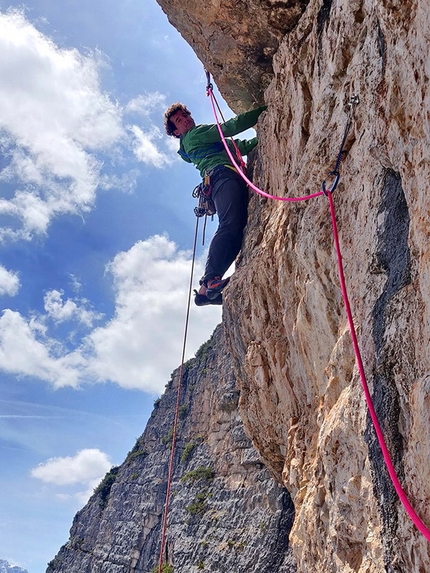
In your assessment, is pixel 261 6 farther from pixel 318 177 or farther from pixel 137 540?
pixel 137 540

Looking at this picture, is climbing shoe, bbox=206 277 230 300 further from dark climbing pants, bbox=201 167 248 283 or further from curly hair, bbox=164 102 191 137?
curly hair, bbox=164 102 191 137

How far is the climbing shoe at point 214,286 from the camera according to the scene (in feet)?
23.5

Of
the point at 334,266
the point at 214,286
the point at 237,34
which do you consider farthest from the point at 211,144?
the point at 334,266

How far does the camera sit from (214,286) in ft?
23.6

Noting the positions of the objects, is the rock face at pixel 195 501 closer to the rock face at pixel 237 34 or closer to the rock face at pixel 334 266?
the rock face at pixel 334 266

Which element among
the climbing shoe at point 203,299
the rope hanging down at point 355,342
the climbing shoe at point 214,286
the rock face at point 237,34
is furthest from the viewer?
the climbing shoe at point 203,299

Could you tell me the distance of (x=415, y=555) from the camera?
2.51m

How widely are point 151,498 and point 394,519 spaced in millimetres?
28111

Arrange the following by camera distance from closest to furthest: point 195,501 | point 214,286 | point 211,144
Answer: point 214,286 < point 211,144 < point 195,501

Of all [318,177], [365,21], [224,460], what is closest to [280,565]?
[224,460]

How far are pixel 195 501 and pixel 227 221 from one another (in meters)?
19.6

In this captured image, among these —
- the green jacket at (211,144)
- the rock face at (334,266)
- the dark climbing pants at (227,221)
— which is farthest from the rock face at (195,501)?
the green jacket at (211,144)

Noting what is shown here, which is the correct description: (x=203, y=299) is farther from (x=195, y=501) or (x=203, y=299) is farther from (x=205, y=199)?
(x=195, y=501)

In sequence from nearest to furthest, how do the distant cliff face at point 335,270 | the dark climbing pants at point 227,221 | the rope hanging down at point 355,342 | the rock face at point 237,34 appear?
the rope hanging down at point 355,342 < the distant cliff face at point 335,270 < the rock face at point 237,34 < the dark climbing pants at point 227,221
